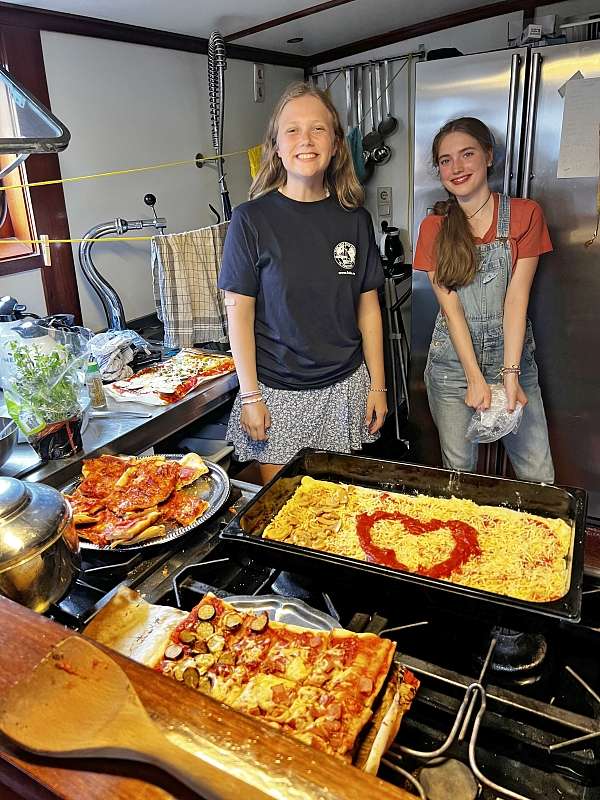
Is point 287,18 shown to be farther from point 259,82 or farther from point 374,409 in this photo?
point 374,409

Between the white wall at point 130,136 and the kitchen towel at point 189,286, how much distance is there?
283 millimetres

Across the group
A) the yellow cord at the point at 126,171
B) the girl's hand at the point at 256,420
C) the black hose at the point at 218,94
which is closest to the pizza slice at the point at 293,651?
the girl's hand at the point at 256,420

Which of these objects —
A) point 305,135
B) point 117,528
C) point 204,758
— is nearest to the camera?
point 204,758

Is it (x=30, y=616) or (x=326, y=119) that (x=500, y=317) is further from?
(x=30, y=616)

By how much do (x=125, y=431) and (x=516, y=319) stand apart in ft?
4.40

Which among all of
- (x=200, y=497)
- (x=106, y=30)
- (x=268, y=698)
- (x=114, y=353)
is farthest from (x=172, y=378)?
(x=268, y=698)

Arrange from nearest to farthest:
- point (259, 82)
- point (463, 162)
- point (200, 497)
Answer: point (200, 497)
point (463, 162)
point (259, 82)

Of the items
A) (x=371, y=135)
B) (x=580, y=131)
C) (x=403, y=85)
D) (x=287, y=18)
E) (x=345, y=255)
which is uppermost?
(x=287, y=18)

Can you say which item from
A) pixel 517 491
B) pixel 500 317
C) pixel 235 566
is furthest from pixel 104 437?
pixel 500 317

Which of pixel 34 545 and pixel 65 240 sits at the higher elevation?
pixel 65 240

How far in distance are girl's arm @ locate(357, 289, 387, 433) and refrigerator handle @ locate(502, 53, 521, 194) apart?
3.09ft

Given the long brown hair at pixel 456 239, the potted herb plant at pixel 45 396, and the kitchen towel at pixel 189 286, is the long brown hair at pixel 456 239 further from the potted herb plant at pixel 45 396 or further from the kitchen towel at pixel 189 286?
the potted herb plant at pixel 45 396

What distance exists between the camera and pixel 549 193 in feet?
Answer: 7.86

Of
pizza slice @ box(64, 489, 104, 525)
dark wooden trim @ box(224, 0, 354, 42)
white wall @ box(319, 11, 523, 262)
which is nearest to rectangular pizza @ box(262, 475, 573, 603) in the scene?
pizza slice @ box(64, 489, 104, 525)
